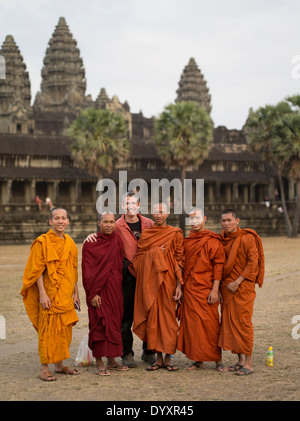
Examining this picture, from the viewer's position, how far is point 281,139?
38.6 m

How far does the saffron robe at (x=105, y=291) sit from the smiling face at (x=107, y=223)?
0.06m

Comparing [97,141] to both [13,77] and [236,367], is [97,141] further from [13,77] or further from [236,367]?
[13,77]

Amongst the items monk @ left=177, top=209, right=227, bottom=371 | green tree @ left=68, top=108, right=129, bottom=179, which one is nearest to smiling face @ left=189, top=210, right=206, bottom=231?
monk @ left=177, top=209, right=227, bottom=371

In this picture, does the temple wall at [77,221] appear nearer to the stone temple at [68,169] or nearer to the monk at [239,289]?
the stone temple at [68,169]

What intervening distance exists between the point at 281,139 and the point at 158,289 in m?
32.0

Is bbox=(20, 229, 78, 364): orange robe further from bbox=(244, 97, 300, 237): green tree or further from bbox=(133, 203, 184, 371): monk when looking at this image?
bbox=(244, 97, 300, 237): green tree

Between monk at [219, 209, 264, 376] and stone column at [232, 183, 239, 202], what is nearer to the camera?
monk at [219, 209, 264, 376]

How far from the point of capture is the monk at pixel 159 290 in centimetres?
783

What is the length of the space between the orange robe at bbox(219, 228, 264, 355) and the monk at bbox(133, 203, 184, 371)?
1.89 feet

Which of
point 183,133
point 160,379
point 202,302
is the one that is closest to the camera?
point 160,379

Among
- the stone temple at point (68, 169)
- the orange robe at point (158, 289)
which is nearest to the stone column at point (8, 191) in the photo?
the stone temple at point (68, 169)

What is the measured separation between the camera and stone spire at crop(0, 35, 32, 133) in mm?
62031

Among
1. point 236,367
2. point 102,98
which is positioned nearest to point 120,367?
point 236,367

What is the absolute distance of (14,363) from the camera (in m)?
8.43
